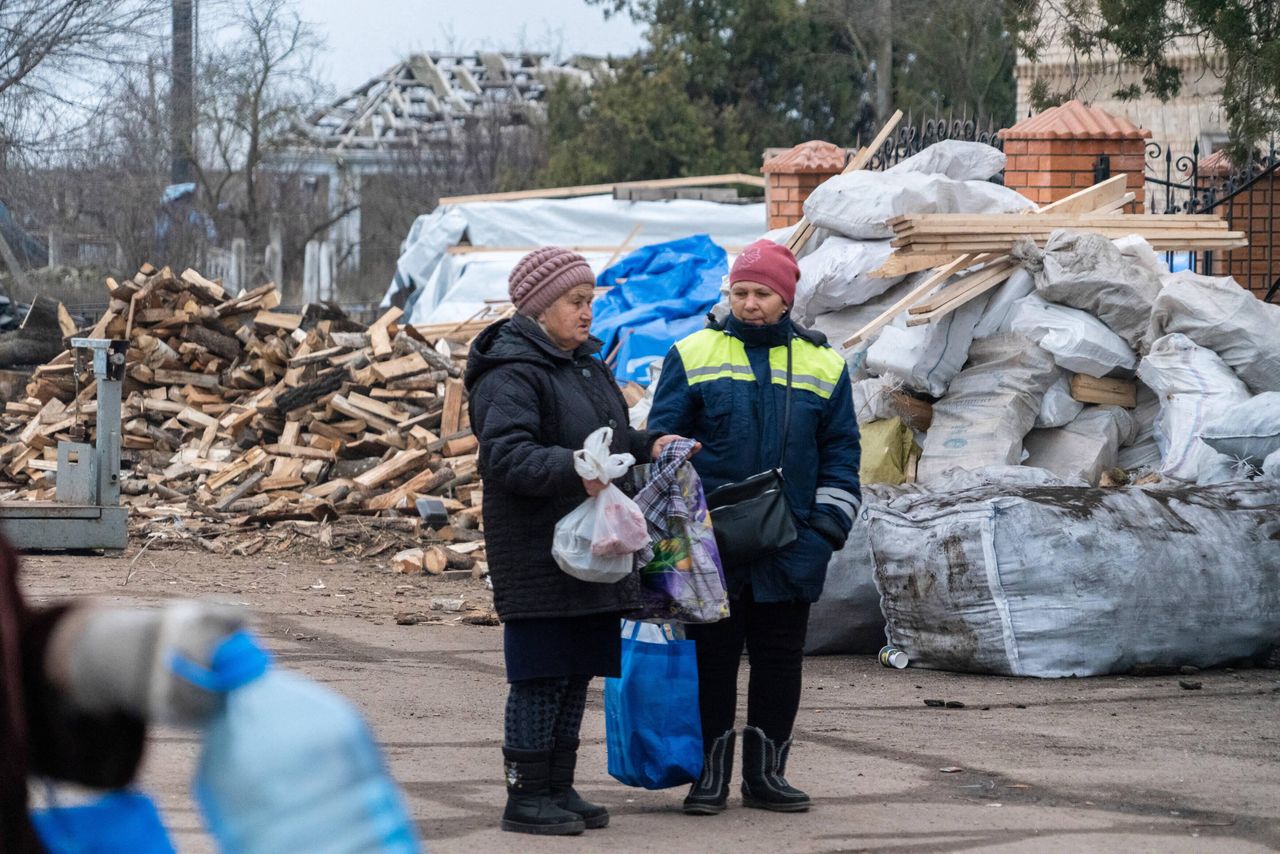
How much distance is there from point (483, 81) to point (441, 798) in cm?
4912

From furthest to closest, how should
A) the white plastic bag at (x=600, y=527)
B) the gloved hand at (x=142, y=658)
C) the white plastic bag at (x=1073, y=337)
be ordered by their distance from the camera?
the white plastic bag at (x=1073, y=337) → the white plastic bag at (x=600, y=527) → the gloved hand at (x=142, y=658)

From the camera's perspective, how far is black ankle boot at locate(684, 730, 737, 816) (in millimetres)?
4824

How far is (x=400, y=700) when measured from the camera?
656cm

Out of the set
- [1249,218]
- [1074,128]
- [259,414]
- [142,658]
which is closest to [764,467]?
[142,658]

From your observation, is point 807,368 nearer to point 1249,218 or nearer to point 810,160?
point 1249,218

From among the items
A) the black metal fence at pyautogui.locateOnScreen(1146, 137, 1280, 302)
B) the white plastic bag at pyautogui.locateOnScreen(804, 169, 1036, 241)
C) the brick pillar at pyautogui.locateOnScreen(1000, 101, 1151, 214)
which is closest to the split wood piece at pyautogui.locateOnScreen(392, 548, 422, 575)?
the white plastic bag at pyautogui.locateOnScreen(804, 169, 1036, 241)

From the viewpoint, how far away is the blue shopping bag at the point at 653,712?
15.3 feet

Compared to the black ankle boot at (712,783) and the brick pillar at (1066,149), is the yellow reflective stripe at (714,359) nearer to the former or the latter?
the black ankle boot at (712,783)

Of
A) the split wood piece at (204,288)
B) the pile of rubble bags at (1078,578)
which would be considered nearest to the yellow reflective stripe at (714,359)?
the pile of rubble bags at (1078,578)

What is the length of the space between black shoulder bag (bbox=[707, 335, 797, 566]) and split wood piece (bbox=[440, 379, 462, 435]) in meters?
8.56

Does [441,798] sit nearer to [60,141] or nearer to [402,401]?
[402,401]

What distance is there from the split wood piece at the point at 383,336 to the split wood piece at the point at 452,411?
116 centimetres

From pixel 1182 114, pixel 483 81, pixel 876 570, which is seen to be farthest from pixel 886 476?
pixel 483 81

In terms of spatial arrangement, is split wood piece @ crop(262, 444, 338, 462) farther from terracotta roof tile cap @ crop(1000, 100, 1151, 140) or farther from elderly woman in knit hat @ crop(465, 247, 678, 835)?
elderly woman in knit hat @ crop(465, 247, 678, 835)
